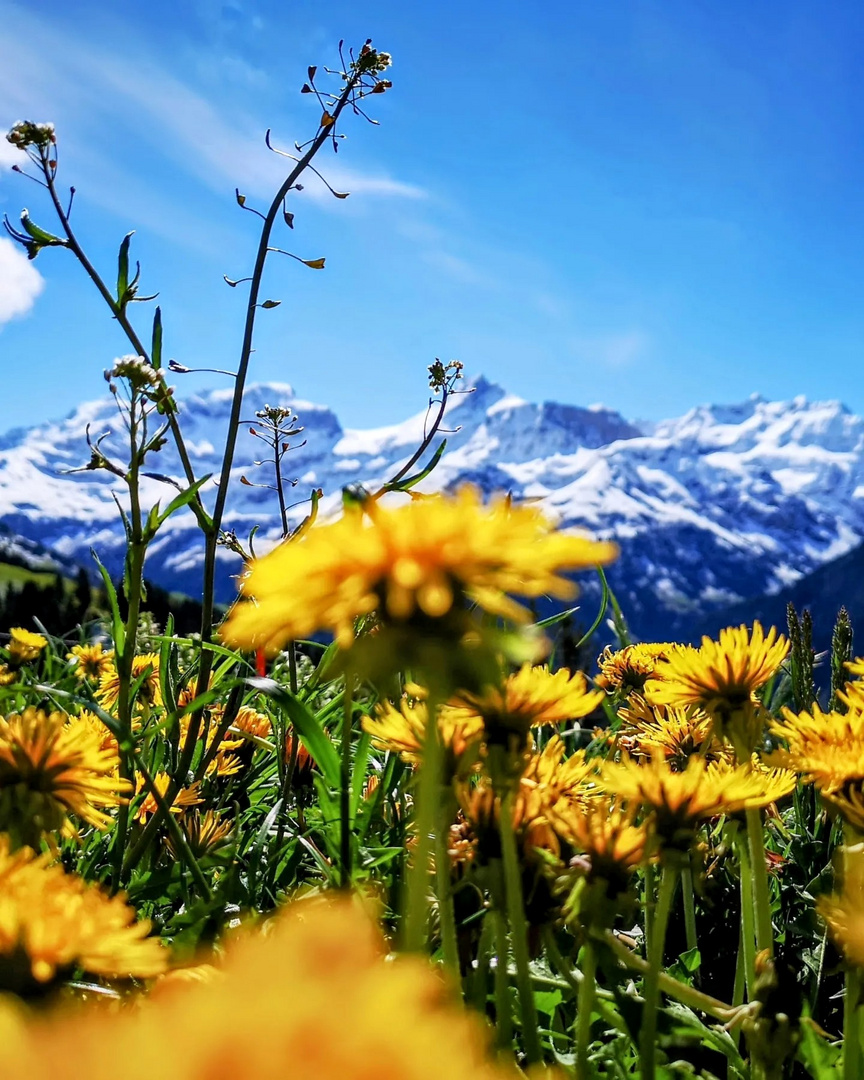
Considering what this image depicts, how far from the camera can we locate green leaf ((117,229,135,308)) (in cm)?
216

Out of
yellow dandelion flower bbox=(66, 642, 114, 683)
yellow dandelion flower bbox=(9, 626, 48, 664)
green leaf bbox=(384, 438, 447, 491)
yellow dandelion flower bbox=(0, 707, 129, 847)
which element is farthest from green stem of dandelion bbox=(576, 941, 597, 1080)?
yellow dandelion flower bbox=(66, 642, 114, 683)

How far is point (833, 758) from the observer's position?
1.38 meters

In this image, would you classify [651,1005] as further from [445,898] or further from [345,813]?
[345,813]

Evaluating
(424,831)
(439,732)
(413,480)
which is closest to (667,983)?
(439,732)

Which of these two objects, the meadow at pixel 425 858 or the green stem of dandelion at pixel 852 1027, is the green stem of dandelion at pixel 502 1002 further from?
the green stem of dandelion at pixel 852 1027

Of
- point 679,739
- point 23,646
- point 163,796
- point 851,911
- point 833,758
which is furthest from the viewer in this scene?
point 23,646

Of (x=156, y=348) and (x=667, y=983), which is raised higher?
(x=156, y=348)

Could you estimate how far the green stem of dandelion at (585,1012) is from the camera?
110 cm

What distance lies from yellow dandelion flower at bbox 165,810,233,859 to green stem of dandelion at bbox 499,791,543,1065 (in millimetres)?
1147

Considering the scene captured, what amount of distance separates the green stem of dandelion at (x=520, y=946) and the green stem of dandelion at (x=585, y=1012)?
5 cm

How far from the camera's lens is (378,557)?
957mm

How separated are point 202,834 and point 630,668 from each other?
1.84 m

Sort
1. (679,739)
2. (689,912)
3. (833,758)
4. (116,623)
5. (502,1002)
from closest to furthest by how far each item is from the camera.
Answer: (502,1002), (833,758), (116,623), (689,912), (679,739)

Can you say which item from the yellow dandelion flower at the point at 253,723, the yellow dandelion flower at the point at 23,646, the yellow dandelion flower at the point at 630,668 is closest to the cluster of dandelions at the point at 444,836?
the yellow dandelion flower at the point at 253,723
